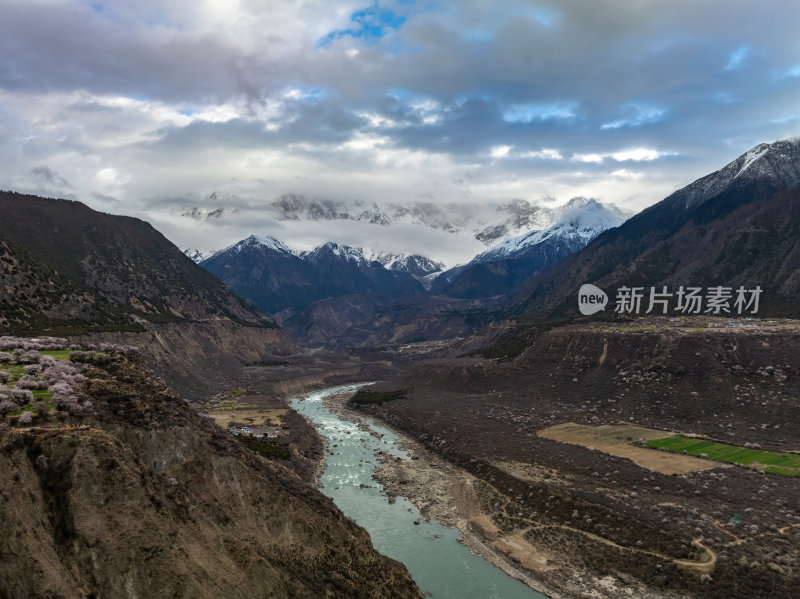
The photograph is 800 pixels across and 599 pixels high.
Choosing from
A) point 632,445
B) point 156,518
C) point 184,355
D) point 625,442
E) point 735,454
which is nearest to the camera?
point 156,518

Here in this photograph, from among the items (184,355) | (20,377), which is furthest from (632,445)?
(184,355)

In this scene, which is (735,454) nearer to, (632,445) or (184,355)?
(632,445)

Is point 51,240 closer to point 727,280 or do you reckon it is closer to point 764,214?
point 727,280

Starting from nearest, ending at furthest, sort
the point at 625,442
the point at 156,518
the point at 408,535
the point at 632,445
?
the point at 156,518, the point at 408,535, the point at 632,445, the point at 625,442

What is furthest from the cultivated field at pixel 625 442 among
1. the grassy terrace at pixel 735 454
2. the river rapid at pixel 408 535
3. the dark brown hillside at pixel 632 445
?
the river rapid at pixel 408 535

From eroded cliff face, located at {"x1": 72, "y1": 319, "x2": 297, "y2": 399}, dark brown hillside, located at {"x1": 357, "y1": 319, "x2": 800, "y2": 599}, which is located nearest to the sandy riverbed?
dark brown hillside, located at {"x1": 357, "y1": 319, "x2": 800, "y2": 599}
